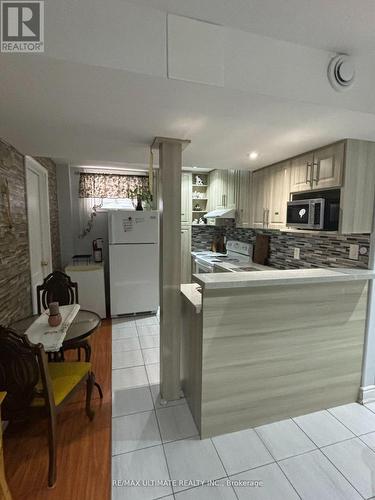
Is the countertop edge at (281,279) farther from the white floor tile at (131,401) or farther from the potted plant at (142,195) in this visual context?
the potted plant at (142,195)

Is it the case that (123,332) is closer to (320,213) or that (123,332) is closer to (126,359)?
(126,359)

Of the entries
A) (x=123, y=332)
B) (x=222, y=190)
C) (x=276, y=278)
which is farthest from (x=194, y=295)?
(x=222, y=190)

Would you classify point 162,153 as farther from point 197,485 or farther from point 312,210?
point 197,485

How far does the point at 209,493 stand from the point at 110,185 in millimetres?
4163

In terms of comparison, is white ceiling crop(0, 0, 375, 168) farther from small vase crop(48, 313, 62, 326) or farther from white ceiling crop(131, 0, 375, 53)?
small vase crop(48, 313, 62, 326)

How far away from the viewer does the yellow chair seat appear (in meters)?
1.56

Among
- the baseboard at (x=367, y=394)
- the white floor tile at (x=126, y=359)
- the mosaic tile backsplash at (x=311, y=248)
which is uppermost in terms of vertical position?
the mosaic tile backsplash at (x=311, y=248)

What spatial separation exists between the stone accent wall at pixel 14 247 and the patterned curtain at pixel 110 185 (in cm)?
174

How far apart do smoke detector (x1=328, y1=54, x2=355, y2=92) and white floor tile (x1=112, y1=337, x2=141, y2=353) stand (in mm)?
2938

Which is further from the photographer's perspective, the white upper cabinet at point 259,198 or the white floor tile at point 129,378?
the white upper cabinet at point 259,198

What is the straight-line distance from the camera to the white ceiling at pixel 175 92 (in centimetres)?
101

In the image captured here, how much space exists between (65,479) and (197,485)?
0.76 metres

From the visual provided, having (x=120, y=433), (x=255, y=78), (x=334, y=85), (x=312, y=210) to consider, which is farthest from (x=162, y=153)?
(x=120, y=433)

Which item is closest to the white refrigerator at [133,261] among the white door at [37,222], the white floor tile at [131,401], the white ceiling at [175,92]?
the white door at [37,222]
